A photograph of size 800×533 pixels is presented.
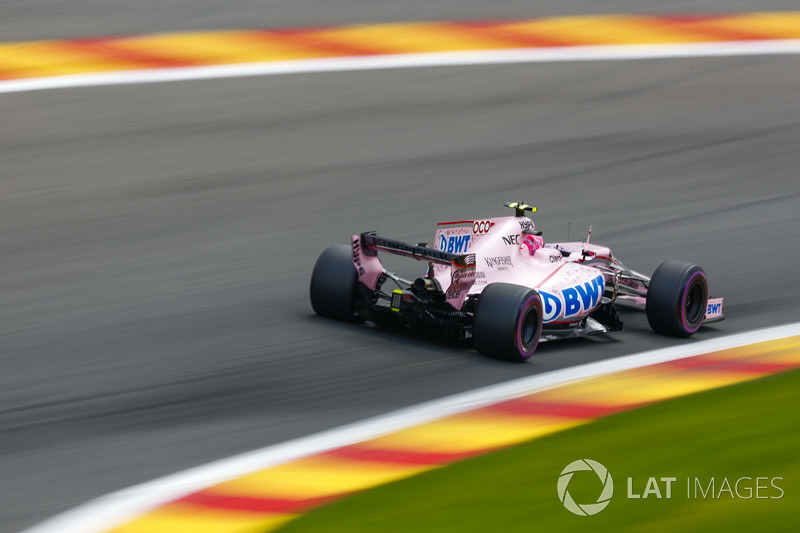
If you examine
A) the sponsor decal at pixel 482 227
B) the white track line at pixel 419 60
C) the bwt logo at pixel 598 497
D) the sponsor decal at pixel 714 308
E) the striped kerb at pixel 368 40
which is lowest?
the bwt logo at pixel 598 497

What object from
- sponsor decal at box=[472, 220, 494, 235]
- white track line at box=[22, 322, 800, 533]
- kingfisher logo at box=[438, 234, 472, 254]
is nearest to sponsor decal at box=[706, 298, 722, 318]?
white track line at box=[22, 322, 800, 533]

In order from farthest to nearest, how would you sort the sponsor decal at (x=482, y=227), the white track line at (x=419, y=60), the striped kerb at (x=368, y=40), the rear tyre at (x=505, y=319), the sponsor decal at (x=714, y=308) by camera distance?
the striped kerb at (x=368, y=40) → the white track line at (x=419, y=60) → the sponsor decal at (x=714, y=308) → the sponsor decal at (x=482, y=227) → the rear tyre at (x=505, y=319)

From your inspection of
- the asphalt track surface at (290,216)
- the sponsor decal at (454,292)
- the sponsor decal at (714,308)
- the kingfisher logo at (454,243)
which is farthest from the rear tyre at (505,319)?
the sponsor decal at (714,308)

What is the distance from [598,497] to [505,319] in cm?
258

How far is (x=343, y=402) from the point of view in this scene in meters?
7.59

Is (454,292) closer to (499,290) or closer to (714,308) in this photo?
(499,290)

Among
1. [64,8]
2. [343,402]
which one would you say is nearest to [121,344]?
[343,402]

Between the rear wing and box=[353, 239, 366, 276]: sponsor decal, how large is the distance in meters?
0.08

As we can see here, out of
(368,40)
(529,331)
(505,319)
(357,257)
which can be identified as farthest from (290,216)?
(368,40)

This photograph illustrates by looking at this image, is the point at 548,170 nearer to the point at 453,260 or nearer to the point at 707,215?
the point at 707,215

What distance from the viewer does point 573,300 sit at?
907cm

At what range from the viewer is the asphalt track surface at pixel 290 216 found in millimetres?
7418

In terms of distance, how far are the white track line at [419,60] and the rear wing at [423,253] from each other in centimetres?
741

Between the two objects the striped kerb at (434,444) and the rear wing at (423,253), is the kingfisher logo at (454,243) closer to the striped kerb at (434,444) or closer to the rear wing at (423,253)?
the rear wing at (423,253)
